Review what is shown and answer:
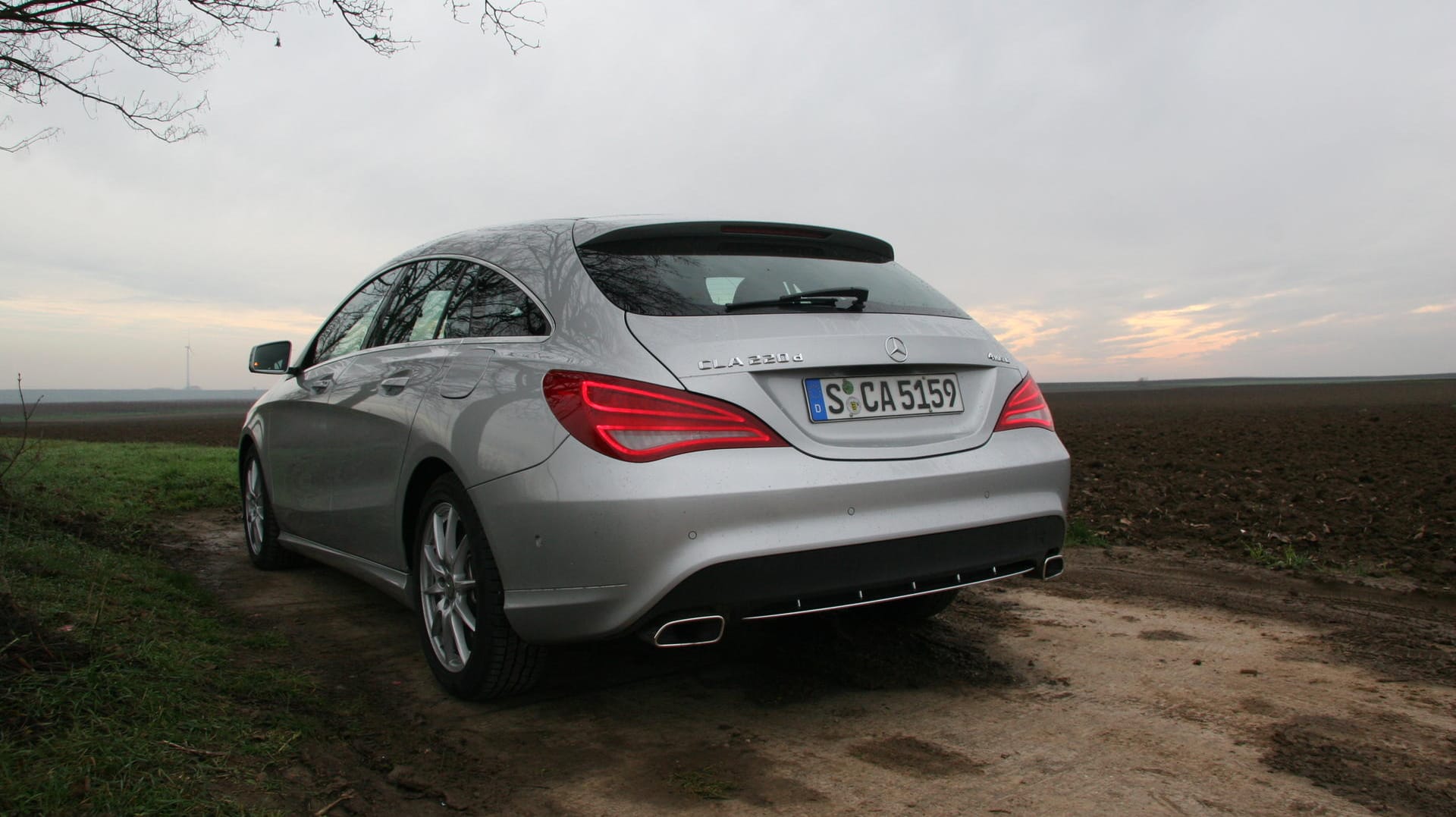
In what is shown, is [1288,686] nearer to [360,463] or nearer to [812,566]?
[812,566]

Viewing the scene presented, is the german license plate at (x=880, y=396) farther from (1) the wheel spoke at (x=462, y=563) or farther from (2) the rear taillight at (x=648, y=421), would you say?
(1) the wheel spoke at (x=462, y=563)

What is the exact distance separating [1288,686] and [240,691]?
134 inches

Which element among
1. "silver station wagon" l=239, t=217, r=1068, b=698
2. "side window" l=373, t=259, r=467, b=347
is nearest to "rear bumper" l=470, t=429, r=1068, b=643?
"silver station wagon" l=239, t=217, r=1068, b=698

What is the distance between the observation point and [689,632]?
2.80 metres

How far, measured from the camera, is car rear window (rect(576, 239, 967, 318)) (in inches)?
122

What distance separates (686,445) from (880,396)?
26.3 inches

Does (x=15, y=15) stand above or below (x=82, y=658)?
above

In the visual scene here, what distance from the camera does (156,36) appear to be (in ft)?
22.3

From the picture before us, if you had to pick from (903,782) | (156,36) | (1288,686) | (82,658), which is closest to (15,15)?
(156,36)

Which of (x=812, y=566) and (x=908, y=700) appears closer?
(x=812, y=566)

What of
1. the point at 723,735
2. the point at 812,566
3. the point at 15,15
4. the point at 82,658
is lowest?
the point at 723,735

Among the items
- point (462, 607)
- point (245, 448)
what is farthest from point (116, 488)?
point (462, 607)

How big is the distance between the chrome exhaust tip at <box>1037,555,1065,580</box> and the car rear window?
2.87ft

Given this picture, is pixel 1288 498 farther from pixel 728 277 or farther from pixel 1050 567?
pixel 728 277
